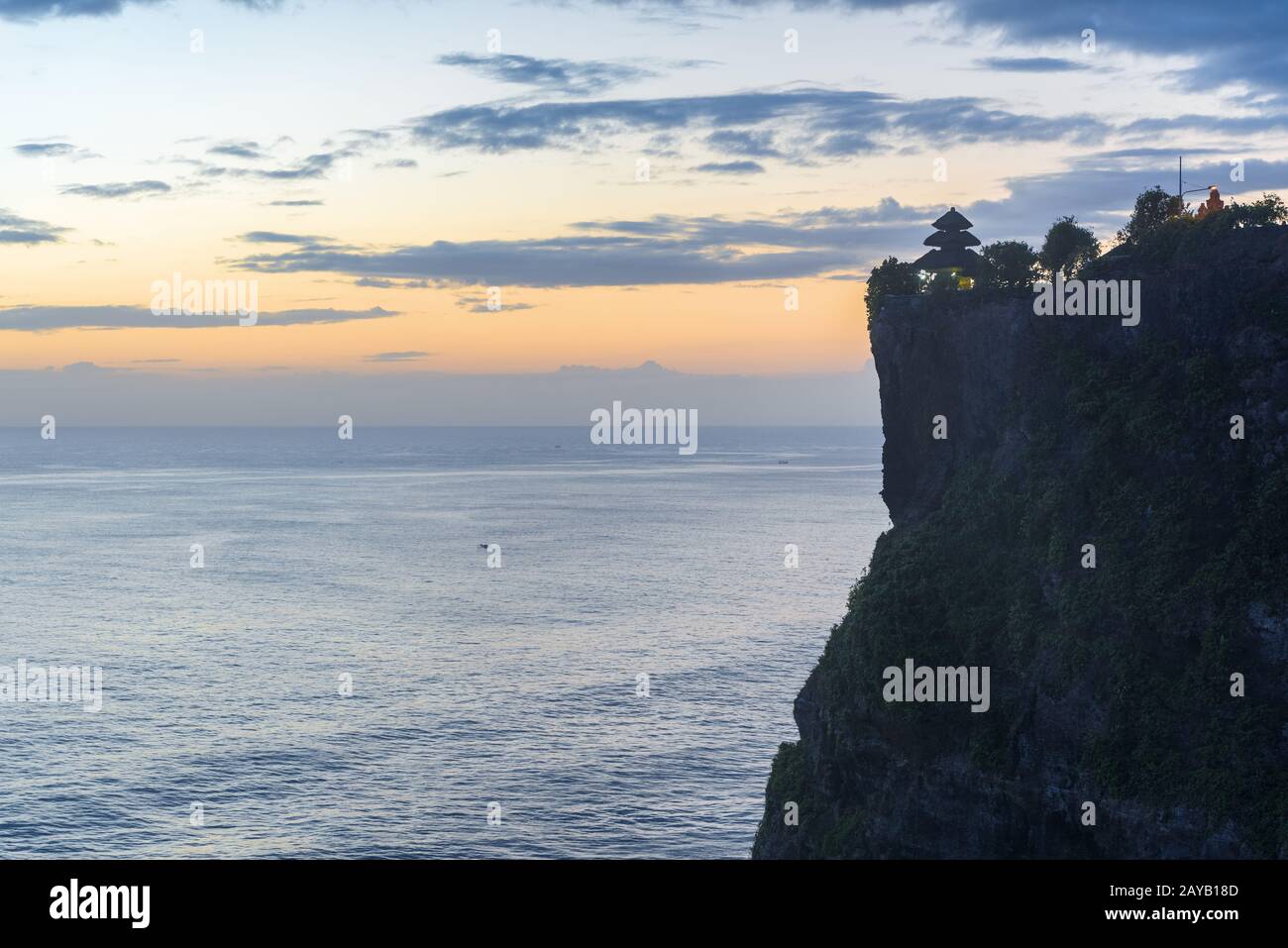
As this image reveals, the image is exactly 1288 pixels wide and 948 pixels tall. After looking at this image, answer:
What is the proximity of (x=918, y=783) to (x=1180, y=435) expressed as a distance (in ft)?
59.2

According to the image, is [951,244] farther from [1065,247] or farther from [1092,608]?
[1092,608]

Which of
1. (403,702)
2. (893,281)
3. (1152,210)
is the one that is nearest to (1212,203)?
(1152,210)

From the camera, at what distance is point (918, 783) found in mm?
49625

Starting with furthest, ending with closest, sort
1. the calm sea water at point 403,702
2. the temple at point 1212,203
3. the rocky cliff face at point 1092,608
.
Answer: the calm sea water at point 403,702, the temple at point 1212,203, the rocky cliff face at point 1092,608

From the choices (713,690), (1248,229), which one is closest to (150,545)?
(713,690)

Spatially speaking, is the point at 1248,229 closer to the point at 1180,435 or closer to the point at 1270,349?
the point at 1270,349

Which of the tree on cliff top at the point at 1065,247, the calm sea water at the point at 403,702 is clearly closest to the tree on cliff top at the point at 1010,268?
the tree on cliff top at the point at 1065,247

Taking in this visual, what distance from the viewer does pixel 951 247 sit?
2509 inches

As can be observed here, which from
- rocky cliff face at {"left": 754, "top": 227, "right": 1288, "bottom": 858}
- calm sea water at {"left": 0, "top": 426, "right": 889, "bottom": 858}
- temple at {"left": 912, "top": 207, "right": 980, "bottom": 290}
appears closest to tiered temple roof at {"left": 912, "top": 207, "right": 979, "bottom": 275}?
temple at {"left": 912, "top": 207, "right": 980, "bottom": 290}

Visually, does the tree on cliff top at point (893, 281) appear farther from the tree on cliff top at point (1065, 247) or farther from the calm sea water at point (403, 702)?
the calm sea water at point (403, 702)

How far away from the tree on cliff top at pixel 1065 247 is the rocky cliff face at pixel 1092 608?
17.6 ft

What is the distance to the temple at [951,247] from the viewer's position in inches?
2484

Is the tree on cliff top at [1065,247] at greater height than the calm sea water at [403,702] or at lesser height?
greater

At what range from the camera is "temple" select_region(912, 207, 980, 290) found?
63094 mm
